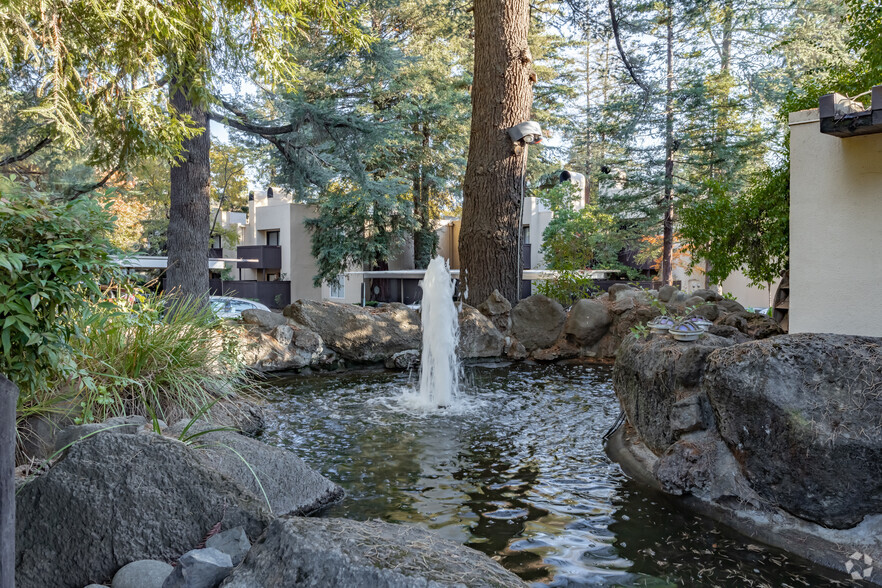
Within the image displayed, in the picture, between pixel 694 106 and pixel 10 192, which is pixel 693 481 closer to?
pixel 10 192

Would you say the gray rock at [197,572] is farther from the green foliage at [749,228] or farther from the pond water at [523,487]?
the green foliage at [749,228]

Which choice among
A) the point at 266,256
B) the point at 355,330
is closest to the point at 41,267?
the point at 355,330

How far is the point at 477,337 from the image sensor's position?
10.6 m

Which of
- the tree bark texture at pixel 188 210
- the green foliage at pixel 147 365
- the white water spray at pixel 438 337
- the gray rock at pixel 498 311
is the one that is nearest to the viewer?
the green foliage at pixel 147 365

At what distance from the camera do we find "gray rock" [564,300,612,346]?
35.3ft

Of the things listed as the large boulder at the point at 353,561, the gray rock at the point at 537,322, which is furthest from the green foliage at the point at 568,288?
the large boulder at the point at 353,561

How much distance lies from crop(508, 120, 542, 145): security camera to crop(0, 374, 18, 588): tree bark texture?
10230mm

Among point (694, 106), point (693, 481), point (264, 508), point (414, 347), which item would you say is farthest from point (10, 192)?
point (694, 106)

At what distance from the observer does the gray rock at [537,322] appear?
11.0m

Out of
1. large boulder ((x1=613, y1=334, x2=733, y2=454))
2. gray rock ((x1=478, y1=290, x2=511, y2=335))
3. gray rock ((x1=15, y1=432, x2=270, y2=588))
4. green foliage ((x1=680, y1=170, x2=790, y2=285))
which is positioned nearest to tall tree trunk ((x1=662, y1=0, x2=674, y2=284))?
gray rock ((x1=478, y1=290, x2=511, y2=335))

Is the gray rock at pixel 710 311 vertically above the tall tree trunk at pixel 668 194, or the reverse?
the tall tree trunk at pixel 668 194

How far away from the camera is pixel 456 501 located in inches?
166

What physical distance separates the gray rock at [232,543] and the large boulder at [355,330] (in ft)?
23.9

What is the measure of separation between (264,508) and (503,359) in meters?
7.83
